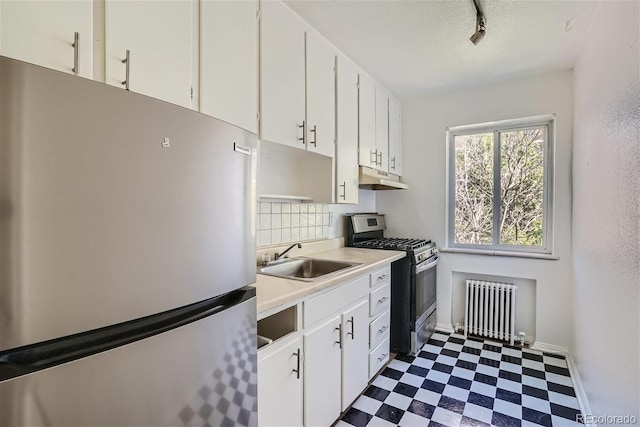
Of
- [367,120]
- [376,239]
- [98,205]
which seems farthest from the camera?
[376,239]

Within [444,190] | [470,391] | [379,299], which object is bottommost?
[470,391]

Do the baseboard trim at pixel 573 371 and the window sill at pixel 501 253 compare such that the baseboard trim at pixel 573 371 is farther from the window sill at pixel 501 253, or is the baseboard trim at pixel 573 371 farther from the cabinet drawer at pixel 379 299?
the cabinet drawer at pixel 379 299

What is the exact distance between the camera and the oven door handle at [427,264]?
2590 mm

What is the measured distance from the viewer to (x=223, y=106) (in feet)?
4.52

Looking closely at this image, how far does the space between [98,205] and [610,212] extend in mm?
2029

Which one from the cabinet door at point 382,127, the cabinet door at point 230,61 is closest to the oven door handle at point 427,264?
the cabinet door at point 382,127

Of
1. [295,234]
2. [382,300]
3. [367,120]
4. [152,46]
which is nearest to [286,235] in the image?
[295,234]

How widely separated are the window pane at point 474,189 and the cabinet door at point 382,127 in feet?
2.66

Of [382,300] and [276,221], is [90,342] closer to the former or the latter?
[276,221]

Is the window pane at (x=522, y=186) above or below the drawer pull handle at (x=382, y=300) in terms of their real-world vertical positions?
above

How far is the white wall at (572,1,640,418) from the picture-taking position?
1182mm

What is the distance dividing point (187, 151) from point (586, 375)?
8.49 feet

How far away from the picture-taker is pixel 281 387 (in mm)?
1307

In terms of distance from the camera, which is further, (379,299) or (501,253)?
(501,253)
